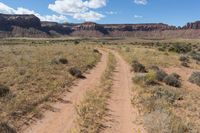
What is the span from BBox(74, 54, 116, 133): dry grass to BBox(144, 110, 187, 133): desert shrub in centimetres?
178

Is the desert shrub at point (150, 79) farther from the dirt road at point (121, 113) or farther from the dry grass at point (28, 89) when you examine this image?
the dry grass at point (28, 89)

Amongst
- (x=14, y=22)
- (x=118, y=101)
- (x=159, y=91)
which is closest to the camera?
(x=118, y=101)

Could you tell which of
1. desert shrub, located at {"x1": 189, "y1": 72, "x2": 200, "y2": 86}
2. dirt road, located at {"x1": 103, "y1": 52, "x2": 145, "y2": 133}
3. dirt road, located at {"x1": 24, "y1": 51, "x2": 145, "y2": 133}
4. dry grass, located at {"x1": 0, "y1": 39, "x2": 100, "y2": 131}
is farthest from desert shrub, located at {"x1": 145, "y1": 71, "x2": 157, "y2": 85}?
A: dry grass, located at {"x1": 0, "y1": 39, "x2": 100, "y2": 131}

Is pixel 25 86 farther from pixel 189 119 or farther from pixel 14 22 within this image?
pixel 14 22

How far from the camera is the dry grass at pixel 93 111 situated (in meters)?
9.15

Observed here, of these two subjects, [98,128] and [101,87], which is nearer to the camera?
[98,128]

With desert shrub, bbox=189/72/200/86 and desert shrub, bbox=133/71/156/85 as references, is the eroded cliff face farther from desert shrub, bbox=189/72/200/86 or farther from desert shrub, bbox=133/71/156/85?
desert shrub, bbox=133/71/156/85

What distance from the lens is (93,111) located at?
35.1 ft

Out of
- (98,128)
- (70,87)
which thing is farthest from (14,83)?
(98,128)

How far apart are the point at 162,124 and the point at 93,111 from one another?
10.3ft

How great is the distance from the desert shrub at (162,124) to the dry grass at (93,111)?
1.78 meters

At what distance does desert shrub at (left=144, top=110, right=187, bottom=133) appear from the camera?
848cm

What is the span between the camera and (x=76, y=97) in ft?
43.7

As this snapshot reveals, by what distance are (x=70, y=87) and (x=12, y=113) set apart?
18.9 ft
